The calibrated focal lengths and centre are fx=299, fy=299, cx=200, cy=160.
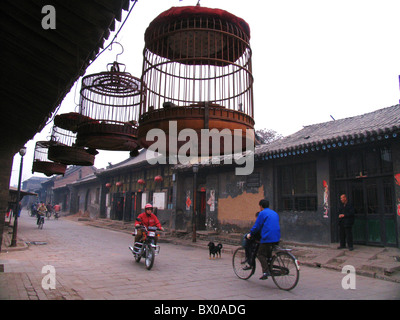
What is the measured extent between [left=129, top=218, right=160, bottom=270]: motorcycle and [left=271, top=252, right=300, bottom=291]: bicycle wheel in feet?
9.42

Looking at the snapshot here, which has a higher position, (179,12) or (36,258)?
(179,12)

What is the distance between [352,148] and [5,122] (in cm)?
864

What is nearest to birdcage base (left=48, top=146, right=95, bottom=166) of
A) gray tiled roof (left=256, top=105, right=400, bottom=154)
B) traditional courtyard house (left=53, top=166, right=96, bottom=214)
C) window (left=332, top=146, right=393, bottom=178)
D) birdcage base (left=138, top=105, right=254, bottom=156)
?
birdcage base (left=138, top=105, right=254, bottom=156)

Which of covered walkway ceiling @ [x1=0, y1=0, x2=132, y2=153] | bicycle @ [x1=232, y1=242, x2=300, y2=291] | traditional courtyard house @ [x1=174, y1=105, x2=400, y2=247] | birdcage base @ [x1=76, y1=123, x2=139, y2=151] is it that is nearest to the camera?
covered walkway ceiling @ [x1=0, y1=0, x2=132, y2=153]

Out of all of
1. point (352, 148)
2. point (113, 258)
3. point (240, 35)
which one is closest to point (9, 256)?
point (113, 258)

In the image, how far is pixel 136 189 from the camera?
2117cm

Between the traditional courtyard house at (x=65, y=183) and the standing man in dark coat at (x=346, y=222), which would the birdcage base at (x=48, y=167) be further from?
the traditional courtyard house at (x=65, y=183)

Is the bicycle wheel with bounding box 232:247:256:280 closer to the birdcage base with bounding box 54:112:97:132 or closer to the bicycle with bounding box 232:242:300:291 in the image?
Answer: the bicycle with bounding box 232:242:300:291

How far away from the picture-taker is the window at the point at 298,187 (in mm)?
9977

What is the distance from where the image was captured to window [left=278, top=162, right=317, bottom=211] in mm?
9977

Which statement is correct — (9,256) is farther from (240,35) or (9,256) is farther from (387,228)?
(387,228)

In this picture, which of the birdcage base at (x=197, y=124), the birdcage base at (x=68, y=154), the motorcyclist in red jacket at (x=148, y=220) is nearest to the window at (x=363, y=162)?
the motorcyclist in red jacket at (x=148, y=220)

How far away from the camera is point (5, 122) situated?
13.4 feet

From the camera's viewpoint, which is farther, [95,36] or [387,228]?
[387,228]
